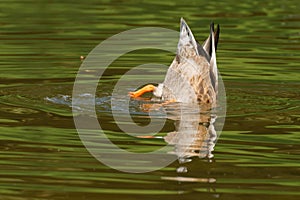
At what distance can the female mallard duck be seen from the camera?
891 centimetres

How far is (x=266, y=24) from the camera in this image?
1374 centimetres

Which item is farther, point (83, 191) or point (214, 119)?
point (214, 119)

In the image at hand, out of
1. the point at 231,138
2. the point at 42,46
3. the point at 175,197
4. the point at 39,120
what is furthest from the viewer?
the point at 42,46

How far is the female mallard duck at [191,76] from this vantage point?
8.91m

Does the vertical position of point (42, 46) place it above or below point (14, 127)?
above

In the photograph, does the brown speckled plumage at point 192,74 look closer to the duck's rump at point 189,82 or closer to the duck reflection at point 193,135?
the duck's rump at point 189,82

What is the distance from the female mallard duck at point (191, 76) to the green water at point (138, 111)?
307mm

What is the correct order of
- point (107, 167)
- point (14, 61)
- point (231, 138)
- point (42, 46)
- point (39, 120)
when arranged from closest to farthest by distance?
point (107, 167)
point (231, 138)
point (39, 120)
point (14, 61)
point (42, 46)

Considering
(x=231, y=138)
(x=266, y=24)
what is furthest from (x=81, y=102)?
(x=266, y=24)

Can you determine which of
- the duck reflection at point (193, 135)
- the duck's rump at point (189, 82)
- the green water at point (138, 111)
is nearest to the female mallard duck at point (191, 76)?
the duck's rump at point (189, 82)

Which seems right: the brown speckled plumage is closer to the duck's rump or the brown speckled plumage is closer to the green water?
the duck's rump

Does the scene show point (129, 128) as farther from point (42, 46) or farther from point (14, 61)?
point (42, 46)

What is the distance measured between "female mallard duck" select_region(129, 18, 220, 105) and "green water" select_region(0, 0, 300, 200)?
1.01ft

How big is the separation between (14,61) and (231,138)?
4.45 meters
